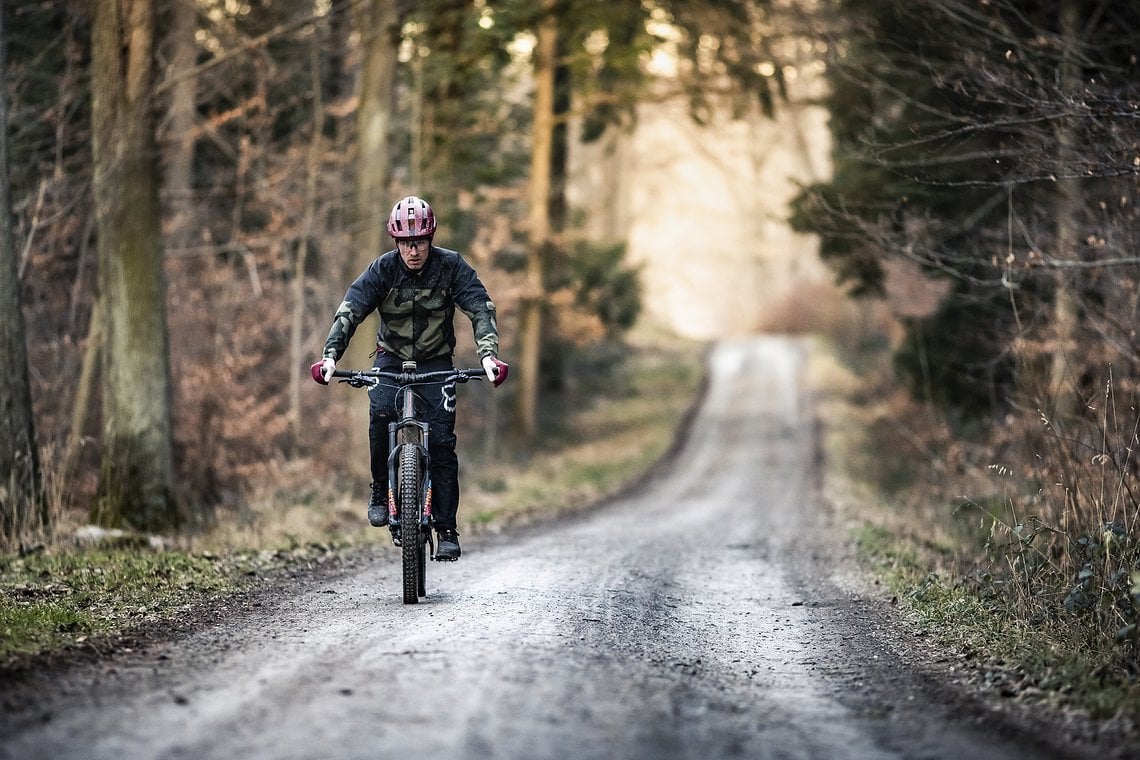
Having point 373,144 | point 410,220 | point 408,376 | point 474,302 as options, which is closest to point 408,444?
point 408,376

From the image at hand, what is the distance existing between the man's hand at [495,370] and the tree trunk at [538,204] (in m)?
17.0

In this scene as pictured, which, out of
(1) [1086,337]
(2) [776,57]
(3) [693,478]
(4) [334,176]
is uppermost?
(2) [776,57]

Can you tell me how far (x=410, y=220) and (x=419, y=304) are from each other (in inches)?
22.8

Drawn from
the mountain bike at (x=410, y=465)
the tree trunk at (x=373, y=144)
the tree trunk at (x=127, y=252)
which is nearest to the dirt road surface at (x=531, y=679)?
the mountain bike at (x=410, y=465)

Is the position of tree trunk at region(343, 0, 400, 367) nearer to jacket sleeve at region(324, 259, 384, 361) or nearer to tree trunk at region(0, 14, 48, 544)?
tree trunk at region(0, 14, 48, 544)

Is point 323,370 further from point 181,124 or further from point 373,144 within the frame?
point 181,124

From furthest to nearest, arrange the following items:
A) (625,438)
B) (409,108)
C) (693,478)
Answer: (625,438) < (693,478) < (409,108)

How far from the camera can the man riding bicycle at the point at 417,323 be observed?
7.98m

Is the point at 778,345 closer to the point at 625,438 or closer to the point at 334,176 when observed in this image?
the point at 625,438

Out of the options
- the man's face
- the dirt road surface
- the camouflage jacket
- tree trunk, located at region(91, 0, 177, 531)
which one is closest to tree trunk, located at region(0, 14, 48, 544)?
tree trunk, located at region(91, 0, 177, 531)

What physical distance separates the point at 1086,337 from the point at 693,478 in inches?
436

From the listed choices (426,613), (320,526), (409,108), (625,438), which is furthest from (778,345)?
(426,613)

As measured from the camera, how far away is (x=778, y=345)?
166 feet

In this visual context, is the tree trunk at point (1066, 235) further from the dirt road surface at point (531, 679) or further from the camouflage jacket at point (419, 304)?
the camouflage jacket at point (419, 304)
